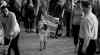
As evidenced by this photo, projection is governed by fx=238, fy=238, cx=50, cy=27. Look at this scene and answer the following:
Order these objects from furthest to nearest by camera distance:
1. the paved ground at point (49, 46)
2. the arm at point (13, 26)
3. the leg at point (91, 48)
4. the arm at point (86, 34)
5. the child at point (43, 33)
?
the child at point (43, 33), the paved ground at point (49, 46), the arm at point (13, 26), the leg at point (91, 48), the arm at point (86, 34)

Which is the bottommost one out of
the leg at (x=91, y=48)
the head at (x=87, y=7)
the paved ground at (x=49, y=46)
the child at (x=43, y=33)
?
the paved ground at (x=49, y=46)

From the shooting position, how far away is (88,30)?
4.61 meters

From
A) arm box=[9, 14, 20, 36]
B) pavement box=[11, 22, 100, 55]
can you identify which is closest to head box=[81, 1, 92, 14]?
arm box=[9, 14, 20, 36]

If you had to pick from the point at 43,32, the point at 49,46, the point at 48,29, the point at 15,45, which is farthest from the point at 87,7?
the point at 48,29

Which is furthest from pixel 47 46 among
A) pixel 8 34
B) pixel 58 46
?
Answer: pixel 8 34

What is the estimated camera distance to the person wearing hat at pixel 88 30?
4578mm

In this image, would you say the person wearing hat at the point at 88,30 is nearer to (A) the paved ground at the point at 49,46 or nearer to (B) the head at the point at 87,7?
(B) the head at the point at 87,7

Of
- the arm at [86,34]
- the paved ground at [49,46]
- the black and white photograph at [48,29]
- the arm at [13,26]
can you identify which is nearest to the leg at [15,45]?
the black and white photograph at [48,29]

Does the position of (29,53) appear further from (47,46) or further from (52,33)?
(52,33)

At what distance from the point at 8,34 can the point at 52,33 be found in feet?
18.5

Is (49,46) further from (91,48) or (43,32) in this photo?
(91,48)

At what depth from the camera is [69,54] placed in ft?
25.7

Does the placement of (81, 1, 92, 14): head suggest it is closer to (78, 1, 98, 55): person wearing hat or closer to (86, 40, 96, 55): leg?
(78, 1, 98, 55): person wearing hat

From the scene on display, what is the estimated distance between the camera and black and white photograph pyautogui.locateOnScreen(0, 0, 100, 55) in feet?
15.4
